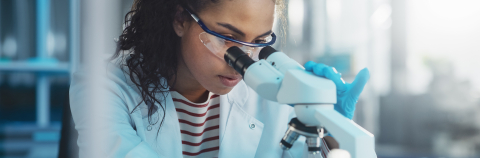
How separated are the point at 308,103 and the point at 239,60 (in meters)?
0.28

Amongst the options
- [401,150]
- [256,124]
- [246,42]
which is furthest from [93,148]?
[401,150]

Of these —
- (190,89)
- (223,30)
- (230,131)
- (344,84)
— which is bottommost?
(230,131)

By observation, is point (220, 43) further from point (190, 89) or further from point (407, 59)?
point (407, 59)

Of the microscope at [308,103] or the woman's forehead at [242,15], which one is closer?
the microscope at [308,103]

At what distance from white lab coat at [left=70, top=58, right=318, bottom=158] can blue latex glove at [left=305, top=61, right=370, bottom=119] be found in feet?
1.02

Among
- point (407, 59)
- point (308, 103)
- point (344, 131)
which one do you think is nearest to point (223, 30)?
point (308, 103)

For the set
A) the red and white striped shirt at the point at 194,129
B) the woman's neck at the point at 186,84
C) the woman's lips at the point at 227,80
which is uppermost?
the woman's lips at the point at 227,80

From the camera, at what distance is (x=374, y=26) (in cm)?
349

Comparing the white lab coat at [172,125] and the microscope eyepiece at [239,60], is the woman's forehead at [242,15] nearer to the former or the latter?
the microscope eyepiece at [239,60]

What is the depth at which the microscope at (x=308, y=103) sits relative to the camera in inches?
21.3

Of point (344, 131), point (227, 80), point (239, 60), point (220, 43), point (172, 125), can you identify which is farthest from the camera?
point (172, 125)

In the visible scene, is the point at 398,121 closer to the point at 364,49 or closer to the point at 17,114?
the point at 364,49

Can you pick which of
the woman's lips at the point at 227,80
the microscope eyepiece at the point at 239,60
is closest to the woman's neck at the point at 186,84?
the woman's lips at the point at 227,80

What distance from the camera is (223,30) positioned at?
40.9 inches
